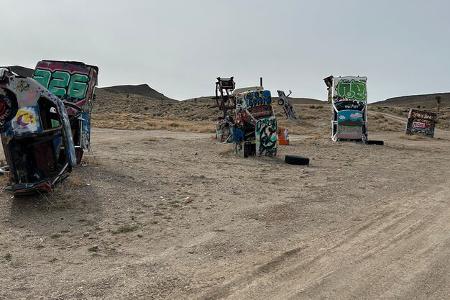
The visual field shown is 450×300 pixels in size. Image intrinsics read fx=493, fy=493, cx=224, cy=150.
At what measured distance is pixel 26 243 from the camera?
7188mm

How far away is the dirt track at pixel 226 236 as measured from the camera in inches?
217

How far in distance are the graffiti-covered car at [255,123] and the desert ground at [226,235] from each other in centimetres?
423

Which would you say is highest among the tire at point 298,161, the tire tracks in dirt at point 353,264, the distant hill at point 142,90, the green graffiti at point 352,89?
the distant hill at point 142,90

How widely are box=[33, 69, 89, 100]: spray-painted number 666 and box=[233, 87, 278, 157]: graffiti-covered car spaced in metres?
6.15

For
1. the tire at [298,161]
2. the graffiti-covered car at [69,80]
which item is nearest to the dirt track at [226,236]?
the tire at [298,161]

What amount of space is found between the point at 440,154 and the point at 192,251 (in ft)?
57.8

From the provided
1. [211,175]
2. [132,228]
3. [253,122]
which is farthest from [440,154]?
[132,228]

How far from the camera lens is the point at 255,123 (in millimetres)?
19359

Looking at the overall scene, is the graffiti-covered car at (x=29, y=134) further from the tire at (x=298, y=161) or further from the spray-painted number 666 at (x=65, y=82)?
the tire at (x=298, y=161)

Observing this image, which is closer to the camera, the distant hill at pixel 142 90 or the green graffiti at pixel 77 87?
the green graffiti at pixel 77 87

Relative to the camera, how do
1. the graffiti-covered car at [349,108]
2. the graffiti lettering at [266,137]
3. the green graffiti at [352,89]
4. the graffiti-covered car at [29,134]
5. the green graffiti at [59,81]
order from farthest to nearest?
1. the green graffiti at [352,89]
2. the graffiti-covered car at [349,108]
3. the graffiti lettering at [266,137]
4. the green graffiti at [59,81]
5. the graffiti-covered car at [29,134]

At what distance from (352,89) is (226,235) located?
1975 cm

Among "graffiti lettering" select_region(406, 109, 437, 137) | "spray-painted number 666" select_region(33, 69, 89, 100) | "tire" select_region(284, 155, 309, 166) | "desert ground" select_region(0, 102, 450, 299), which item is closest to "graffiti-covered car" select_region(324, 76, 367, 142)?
"graffiti lettering" select_region(406, 109, 437, 137)

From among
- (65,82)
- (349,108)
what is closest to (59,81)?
(65,82)
